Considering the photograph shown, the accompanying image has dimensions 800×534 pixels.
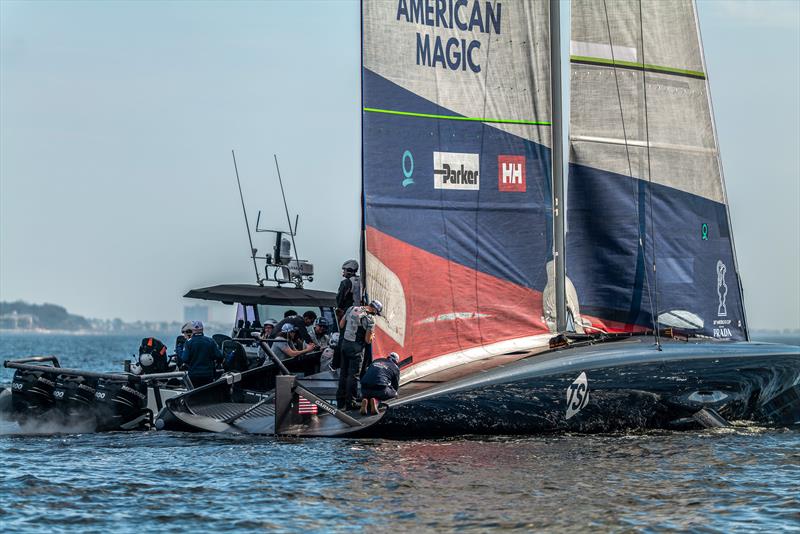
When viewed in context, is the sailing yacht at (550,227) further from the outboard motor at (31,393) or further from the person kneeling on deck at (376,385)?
the outboard motor at (31,393)

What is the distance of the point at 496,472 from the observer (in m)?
12.6

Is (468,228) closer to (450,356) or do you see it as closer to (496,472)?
(450,356)

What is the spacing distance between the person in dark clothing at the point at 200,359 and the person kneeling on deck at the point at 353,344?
315cm

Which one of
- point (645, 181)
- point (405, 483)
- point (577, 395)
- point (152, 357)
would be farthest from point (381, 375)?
point (152, 357)

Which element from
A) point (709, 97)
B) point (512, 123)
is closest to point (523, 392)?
point (512, 123)

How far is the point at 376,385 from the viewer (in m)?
14.4

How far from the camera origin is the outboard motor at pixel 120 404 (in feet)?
55.2

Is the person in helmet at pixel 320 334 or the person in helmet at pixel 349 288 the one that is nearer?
the person in helmet at pixel 349 288

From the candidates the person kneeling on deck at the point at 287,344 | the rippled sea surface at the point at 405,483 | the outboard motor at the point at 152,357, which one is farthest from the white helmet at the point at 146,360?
the rippled sea surface at the point at 405,483

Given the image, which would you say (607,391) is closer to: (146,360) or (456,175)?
(456,175)

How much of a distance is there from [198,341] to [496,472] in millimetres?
6401

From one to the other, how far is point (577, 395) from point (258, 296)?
6637 millimetres

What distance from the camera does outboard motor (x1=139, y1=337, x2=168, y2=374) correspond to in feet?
60.3

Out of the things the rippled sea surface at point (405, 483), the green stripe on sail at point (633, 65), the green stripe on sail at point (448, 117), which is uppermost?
the green stripe on sail at point (633, 65)
